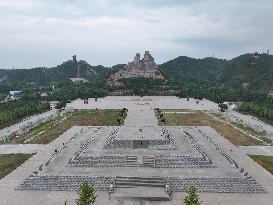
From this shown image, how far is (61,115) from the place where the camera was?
94.6m

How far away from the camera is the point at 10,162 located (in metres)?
49.1

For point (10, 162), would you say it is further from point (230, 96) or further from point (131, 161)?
point (230, 96)

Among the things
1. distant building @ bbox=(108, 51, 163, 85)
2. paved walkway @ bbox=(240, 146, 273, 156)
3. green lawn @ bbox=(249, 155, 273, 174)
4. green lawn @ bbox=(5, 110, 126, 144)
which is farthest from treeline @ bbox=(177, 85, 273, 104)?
green lawn @ bbox=(249, 155, 273, 174)

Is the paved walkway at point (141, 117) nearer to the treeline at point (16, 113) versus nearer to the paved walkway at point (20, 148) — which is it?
the treeline at point (16, 113)

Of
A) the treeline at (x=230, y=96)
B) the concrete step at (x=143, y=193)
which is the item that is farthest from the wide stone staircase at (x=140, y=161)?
the treeline at (x=230, y=96)

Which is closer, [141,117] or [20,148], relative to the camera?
[20,148]

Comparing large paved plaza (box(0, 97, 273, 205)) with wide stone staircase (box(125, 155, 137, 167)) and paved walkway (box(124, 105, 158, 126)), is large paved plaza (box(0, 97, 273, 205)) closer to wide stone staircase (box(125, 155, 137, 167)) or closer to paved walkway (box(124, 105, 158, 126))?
wide stone staircase (box(125, 155, 137, 167))

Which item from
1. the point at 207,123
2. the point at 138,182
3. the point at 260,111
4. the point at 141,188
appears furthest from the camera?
the point at 260,111

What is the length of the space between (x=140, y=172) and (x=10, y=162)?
1826 cm

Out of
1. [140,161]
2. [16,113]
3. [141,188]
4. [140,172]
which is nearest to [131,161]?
[140,161]

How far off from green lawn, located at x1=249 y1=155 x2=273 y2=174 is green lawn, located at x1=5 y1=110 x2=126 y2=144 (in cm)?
3230

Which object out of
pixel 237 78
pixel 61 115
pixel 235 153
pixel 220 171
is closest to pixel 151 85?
pixel 237 78

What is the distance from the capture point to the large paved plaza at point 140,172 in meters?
36.5

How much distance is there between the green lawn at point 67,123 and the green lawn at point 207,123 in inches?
474
